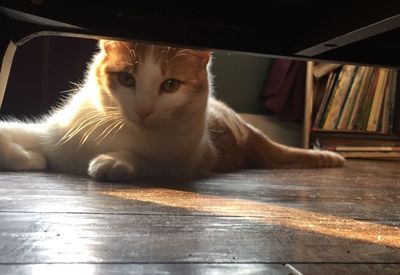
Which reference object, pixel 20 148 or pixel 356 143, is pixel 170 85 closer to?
pixel 20 148

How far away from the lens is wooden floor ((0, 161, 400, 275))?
57 centimetres

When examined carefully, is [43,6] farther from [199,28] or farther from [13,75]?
[13,75]

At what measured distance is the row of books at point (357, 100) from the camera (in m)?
2.94

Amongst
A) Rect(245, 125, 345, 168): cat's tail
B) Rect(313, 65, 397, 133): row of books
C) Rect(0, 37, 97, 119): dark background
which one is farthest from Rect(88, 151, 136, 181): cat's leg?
Rect(313, 65, 397, 133): row of books

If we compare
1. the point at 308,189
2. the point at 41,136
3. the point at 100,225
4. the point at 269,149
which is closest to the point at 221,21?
the point at 100,225

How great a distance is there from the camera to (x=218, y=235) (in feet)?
2.31

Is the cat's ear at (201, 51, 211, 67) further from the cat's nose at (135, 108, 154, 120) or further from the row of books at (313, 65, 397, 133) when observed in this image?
the row of books at (313, 65, 397, 133)

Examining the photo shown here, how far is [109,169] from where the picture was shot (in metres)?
1.23

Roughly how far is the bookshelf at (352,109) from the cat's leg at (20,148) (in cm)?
184

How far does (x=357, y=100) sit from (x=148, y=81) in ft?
6.71

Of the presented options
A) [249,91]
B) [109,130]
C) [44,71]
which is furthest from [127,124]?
[249,91]

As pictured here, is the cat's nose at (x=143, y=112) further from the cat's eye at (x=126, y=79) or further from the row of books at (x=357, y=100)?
the row of books at (x=357, y=100)

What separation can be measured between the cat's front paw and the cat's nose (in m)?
0.13

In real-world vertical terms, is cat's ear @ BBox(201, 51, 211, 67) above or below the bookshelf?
above
